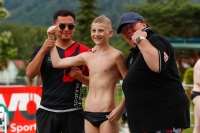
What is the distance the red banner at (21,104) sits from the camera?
8375 millimetres

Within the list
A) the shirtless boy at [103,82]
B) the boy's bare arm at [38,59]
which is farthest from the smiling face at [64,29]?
the shirtless boy at [103,82]

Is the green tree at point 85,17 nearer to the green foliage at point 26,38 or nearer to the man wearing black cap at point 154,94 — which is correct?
the green foliage at point 26,38

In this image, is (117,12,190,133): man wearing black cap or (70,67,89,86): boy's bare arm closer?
(117,12,190,133): man wearing black cap

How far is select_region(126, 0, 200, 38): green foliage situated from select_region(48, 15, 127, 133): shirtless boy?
139 ft

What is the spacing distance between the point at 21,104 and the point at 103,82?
4108mm

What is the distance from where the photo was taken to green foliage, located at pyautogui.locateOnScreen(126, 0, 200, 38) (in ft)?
153

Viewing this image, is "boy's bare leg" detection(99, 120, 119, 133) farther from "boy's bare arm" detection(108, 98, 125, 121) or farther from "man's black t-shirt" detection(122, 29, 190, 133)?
"man's black t-shirt" detection(122, 29, 190, 133)

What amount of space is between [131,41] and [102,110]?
0.80m

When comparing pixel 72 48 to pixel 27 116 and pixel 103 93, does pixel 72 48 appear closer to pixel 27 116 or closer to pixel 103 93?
pixel 103 93

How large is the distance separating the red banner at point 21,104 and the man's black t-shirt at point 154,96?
459 centimetres

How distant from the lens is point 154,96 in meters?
4.08

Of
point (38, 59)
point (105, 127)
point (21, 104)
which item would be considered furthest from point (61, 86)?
point (21, 104)

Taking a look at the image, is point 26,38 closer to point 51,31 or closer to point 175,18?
point 175,18

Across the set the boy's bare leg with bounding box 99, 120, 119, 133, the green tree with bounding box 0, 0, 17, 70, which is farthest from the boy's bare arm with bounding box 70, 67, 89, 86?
the green tree with bounding box 0, 0, 17, 70
